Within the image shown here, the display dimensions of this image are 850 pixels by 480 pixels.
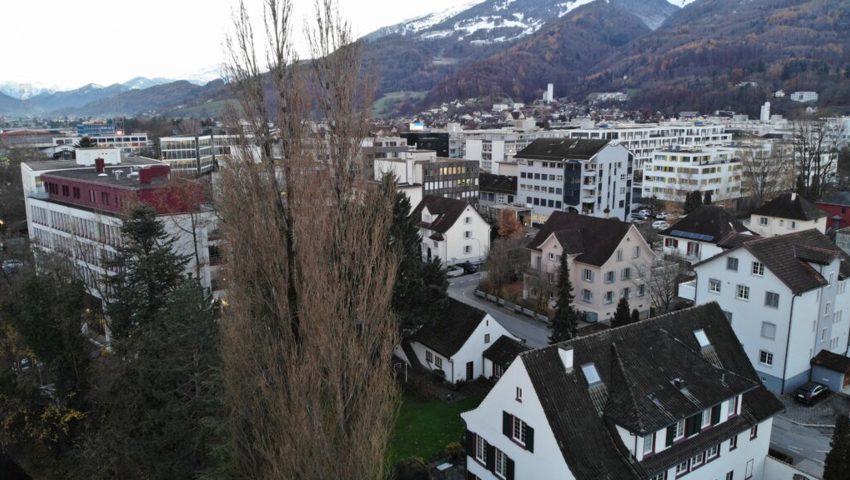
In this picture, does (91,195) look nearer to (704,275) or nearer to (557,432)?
(557,432)

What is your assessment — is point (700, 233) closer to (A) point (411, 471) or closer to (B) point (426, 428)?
(B) point (426, 428)

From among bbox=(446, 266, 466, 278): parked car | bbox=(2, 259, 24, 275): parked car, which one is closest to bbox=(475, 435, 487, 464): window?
bbox=(446, 266, 466, 278): parked car

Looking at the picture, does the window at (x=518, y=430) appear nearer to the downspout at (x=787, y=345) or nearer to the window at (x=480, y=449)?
the window at (x=480, y=449)

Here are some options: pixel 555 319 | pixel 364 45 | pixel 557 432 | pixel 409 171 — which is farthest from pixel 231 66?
pixel 409 171

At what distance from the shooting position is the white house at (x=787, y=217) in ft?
140

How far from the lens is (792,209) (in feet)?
142

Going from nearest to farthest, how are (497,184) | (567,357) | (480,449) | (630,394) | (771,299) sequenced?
(630,394)
(567,357)
(480,449)
(771,299)
(497,184)

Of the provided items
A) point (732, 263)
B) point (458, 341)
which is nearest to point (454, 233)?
point (458, 341)

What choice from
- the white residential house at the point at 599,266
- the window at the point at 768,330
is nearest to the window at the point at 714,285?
→ the window at the point at 768,330

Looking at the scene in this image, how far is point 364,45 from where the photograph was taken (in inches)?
620

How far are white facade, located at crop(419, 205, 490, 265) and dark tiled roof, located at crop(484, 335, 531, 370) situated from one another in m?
19.2

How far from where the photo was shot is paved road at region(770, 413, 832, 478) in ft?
66.5

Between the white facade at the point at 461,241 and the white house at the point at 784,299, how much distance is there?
22.2 meters

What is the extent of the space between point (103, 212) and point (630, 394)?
3035 centimetres
